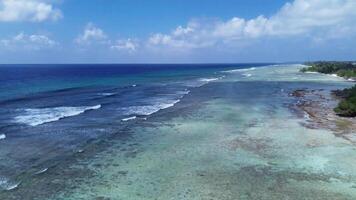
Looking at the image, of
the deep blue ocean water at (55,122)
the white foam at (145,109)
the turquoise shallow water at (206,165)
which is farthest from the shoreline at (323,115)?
the deep blue ocean water at (55,122)

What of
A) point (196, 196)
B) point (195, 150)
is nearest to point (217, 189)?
point (196, 196)

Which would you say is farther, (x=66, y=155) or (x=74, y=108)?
(x=74, y=108)

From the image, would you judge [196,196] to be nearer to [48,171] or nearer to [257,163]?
[257,163]

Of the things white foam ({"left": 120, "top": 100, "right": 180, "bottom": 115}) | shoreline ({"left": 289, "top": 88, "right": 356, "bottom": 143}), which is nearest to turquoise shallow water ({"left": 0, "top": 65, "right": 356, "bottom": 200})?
shoreline ({"left": 289, "top": 88, "right": 356, "bottom": 143})

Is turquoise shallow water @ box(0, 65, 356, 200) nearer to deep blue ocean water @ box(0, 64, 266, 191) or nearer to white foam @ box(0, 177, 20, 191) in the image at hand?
white foam @ box(0, 177, 20, 191)

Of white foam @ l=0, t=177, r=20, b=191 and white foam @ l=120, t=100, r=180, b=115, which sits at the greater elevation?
white foam @ l=0, t=177, r=20, b=191

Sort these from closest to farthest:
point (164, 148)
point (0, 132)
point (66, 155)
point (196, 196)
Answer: point (196, 196) < point (66, 155) < point (164, 148) < point (0, 132)
